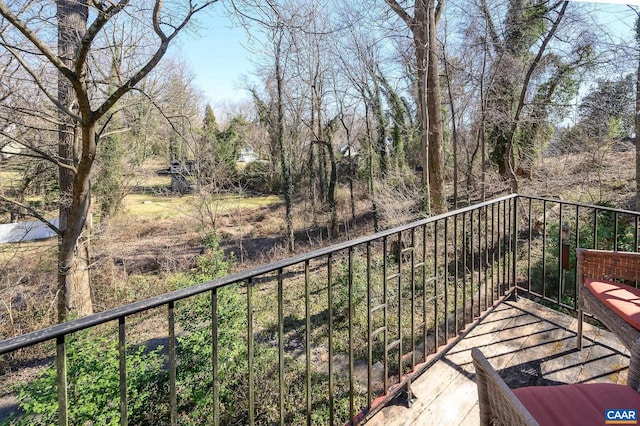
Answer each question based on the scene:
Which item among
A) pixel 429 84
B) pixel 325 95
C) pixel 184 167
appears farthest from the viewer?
pixel 325 95

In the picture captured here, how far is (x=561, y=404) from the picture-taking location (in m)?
1.11

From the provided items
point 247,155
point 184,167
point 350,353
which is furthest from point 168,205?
point 350,353

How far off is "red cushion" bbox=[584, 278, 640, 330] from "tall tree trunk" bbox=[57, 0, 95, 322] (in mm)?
6119

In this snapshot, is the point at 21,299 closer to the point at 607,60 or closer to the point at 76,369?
the point at 76,369

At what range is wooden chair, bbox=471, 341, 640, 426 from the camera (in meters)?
0.89

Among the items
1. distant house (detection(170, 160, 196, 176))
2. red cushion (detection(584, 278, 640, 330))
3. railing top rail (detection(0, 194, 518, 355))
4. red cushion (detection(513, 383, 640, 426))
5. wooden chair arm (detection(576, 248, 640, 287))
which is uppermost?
distant house (detection(170, 160, 196, 176))

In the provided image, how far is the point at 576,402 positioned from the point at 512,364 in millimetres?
1047

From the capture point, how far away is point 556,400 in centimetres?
113

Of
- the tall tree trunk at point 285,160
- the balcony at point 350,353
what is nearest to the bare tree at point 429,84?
the balcony at point 350,353

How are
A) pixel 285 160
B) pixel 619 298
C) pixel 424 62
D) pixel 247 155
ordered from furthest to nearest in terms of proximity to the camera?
pixel 247 155 < pixel 285 160 < pixel 424 62 < pixel 619 298

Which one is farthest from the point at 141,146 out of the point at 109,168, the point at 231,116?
the point at 231,116

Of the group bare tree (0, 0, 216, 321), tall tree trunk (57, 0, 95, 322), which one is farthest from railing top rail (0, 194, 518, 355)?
tall tree trunk (57, 0, 95, 322)

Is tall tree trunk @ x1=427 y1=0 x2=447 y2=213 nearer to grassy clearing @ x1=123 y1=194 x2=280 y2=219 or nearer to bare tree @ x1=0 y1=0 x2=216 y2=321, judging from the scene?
Result: bare tree @ x1=0 y1=0 x2=216 y2=321

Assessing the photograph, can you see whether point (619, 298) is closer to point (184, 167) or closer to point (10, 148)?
point (10, 148)
